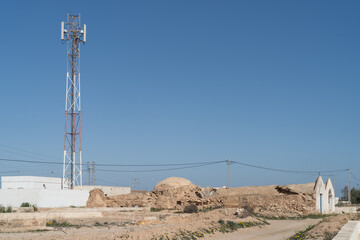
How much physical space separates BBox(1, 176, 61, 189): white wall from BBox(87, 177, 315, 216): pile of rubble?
260 inches

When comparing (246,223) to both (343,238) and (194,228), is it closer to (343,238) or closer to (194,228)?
(194,228)

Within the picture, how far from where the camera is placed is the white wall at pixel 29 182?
4259 cm

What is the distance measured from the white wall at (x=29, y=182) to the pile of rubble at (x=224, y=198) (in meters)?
6.61

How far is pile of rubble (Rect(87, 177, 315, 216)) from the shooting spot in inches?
1206

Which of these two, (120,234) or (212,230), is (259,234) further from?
(120,234)

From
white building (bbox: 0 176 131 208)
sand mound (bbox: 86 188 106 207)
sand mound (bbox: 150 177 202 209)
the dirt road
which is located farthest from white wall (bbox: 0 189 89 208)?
the dirt road

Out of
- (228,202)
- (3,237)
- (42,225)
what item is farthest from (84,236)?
(228,202)

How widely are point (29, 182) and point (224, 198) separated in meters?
21.0

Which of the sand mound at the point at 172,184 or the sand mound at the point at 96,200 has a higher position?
the sand mound at the point at 172,184

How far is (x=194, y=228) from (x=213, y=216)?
442 centimetres

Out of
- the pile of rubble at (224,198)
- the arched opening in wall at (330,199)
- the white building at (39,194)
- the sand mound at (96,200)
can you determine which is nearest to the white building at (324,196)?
the arched opening in wall at (330,199)

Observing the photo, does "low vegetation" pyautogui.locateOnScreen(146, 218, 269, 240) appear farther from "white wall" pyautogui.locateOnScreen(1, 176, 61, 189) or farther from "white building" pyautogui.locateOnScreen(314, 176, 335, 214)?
"white wall" pyautogui.locateOnScreen(1, 176, 61, 189)

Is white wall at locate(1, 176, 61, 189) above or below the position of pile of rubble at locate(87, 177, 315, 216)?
above

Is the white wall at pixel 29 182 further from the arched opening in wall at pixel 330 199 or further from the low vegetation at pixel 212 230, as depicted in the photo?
the low vegetation at pixel 212 230
